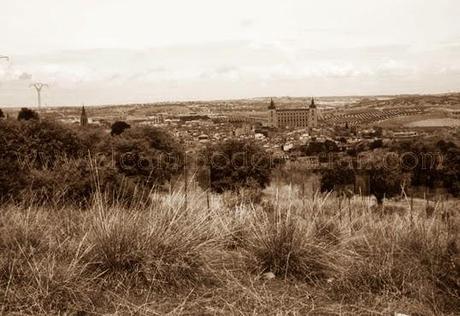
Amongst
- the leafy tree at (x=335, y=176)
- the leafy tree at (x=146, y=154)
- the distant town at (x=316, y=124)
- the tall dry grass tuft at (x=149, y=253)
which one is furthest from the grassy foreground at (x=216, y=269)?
the distant town at (x=316, y=124)

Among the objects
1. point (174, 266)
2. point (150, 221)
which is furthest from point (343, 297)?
point (150, 221)

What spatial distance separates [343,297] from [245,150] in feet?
113

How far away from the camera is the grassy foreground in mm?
2908

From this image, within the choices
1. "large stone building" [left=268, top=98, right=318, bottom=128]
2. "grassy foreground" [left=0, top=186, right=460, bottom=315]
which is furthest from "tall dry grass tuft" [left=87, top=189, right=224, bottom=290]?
"large stone building" [left=268, top=98, right=318, bottom=128]

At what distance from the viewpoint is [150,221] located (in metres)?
3.66

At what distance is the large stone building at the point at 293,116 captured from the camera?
128 metres

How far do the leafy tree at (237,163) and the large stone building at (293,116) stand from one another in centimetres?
8945

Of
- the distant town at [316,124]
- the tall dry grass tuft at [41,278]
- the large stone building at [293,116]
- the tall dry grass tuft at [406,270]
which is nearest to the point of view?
the tall dry grass tuft at [41,278]

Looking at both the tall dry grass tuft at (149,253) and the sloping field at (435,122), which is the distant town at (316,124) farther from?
the tall dry grass tuft at (149,253)

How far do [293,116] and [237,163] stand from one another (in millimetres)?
99377

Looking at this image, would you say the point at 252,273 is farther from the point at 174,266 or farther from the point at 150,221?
the point at 150,221

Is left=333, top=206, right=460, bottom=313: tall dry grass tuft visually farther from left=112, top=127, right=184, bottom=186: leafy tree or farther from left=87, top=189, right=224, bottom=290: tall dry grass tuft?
left=112, top=127, right=184, bottom=186: leafy tree

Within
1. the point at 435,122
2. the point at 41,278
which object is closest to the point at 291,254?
the point at 41,278

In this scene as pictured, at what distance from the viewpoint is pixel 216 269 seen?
357 cm
